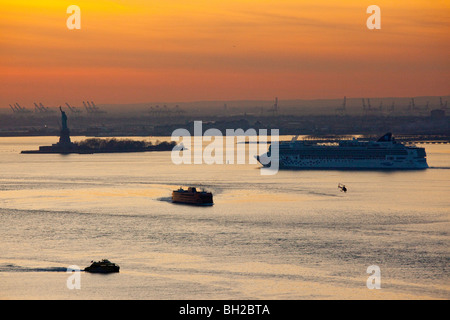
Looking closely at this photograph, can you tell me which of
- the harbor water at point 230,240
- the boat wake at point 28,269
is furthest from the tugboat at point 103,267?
the boat wake at point 28,269

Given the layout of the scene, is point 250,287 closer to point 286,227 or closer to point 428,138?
point 286,227

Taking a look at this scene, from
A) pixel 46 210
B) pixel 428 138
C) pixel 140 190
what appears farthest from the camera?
pixel 428 138

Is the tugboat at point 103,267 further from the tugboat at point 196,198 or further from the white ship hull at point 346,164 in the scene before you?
the white ship hull at point 346,164
